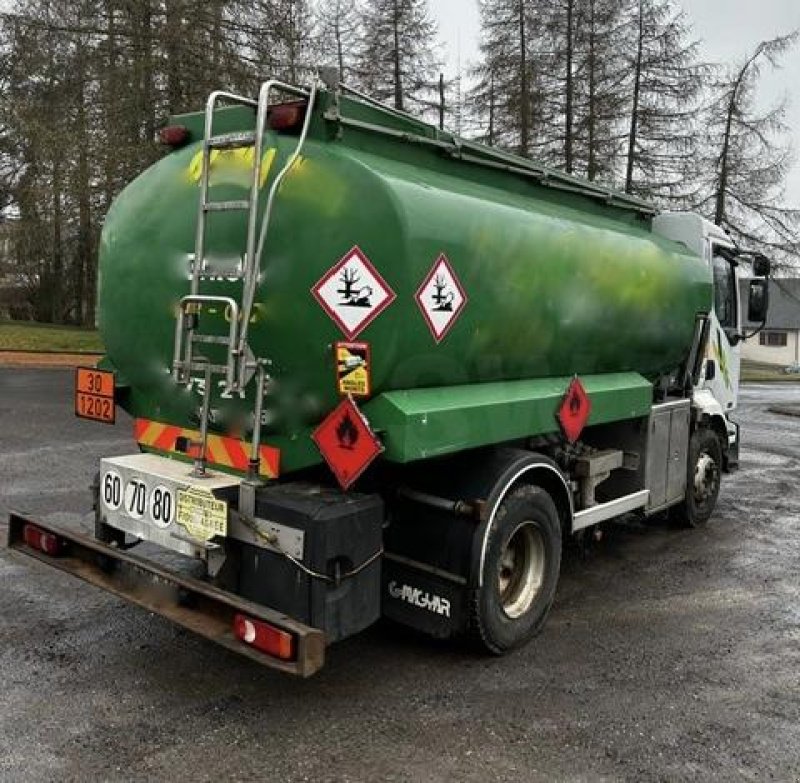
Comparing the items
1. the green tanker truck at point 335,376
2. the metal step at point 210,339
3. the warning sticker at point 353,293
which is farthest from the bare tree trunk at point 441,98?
the warning sticker at point 353,293

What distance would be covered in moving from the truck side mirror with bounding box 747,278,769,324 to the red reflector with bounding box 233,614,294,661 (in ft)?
19.9

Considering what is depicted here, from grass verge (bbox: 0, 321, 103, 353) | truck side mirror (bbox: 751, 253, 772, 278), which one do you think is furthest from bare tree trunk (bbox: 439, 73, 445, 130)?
truck side mirror (bbox: 751, 253, 772, 278)

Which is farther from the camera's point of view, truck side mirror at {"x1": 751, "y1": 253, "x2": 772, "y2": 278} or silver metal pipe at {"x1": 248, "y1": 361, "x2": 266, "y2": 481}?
truck side mirror at {"x1": 751, "y1": 253, "x2": 772, "y2": 278}

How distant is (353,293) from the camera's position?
11.6ft

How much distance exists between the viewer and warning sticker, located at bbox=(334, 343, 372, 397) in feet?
11.7

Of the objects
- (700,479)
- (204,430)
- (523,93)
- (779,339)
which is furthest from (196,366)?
(779,339)

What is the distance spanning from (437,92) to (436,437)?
84.2 feet

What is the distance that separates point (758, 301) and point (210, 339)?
5.81m

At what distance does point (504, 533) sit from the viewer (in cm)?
420

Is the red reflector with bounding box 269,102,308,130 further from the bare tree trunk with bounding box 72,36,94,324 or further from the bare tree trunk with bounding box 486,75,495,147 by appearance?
the bare tree trunk with bounding box 486,75,495,147

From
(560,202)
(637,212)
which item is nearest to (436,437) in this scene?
(560,202)

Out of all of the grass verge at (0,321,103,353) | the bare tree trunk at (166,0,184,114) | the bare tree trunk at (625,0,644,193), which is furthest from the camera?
the bare tree trunk at (625,0,644,193)

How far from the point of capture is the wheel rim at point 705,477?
7008 millimetres

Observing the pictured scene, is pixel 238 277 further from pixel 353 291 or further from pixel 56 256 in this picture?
pixel 56 256
